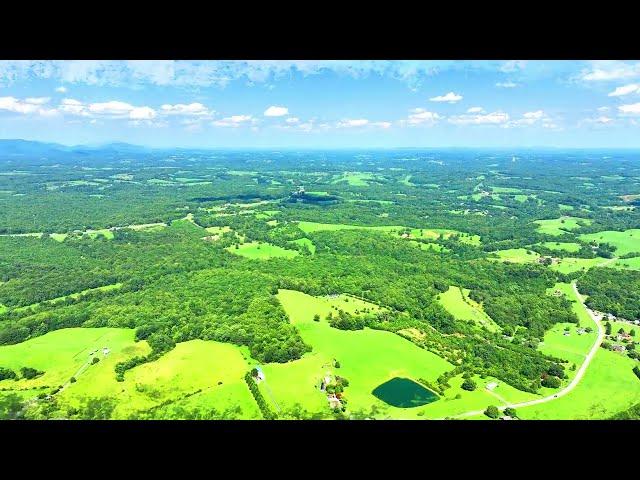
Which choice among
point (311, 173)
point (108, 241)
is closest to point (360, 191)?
point (311, 173)

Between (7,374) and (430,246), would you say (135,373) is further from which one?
(430,246)

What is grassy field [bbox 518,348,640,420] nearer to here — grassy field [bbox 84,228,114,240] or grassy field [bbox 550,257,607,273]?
grassy field [bbox 550,257,607,273]

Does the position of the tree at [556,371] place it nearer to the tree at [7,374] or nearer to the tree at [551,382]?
the tree at [551,382]

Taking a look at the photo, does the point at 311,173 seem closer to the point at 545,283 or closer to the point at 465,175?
the point at 465,175

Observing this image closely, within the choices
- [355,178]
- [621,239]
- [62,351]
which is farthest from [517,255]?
[355,178]

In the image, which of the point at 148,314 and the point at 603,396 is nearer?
the point at 603,396
